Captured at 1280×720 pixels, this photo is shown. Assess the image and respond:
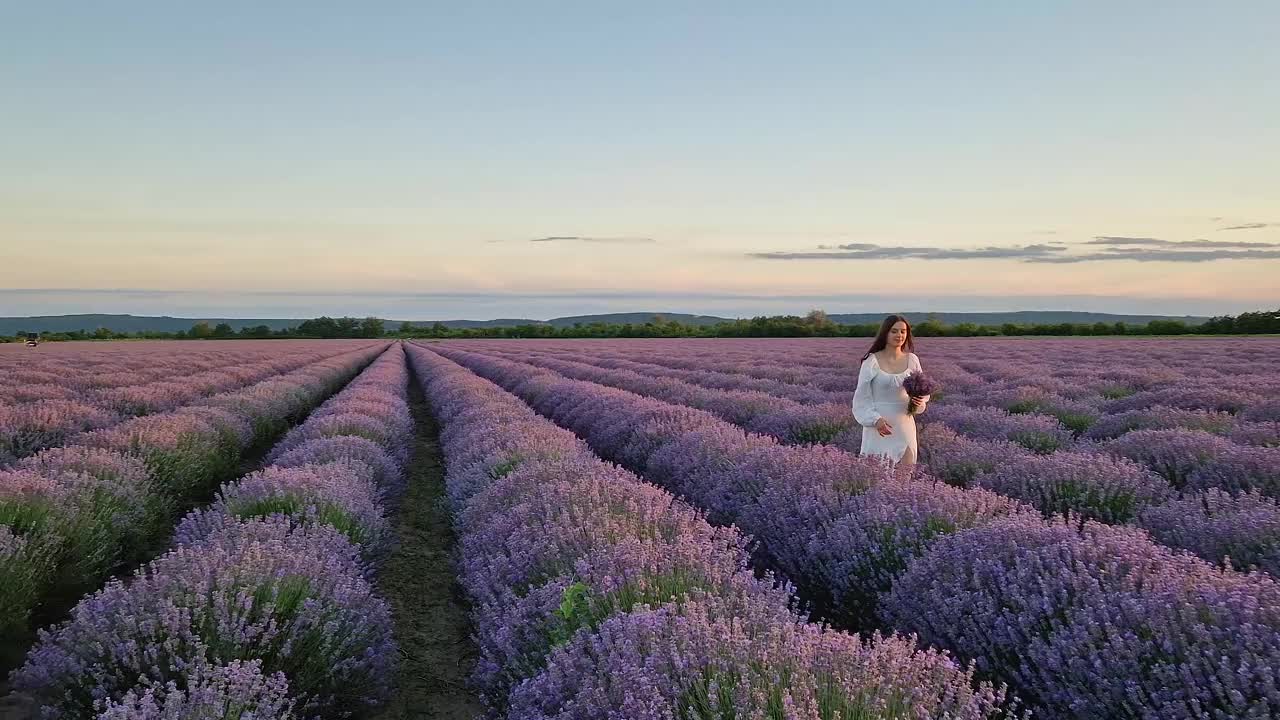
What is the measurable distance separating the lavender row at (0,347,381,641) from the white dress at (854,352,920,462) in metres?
4.89

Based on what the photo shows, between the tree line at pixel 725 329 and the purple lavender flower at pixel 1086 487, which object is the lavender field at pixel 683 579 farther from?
the tree line at pixel 725 329

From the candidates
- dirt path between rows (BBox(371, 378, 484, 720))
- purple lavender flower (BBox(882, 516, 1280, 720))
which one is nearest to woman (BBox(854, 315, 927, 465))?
purple lavender flower (BBox(882, 516, 1280, 720))

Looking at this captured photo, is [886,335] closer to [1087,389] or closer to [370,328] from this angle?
[1087,389]

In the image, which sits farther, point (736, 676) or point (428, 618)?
point (428, 618)

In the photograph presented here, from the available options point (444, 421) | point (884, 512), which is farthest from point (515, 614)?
point (444, 421)

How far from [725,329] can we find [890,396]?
7012 centimetres

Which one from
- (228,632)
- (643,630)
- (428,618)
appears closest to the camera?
(643,630)

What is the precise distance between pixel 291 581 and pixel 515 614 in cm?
107

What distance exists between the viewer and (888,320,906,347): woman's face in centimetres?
538

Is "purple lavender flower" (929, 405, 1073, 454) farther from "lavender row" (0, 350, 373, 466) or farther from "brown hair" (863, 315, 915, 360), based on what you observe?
"lavender row" (0, 350, 373, 466)

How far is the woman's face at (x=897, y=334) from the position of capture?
5.38 meters

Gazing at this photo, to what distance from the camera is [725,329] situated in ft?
246

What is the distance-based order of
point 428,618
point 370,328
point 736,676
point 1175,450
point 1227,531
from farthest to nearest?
point 370,328 → point 1175,450 → point 428,618 → point 1227,531 → point 736,676

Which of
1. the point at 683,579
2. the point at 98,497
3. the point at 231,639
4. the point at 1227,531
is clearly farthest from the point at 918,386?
the point at 98,497
